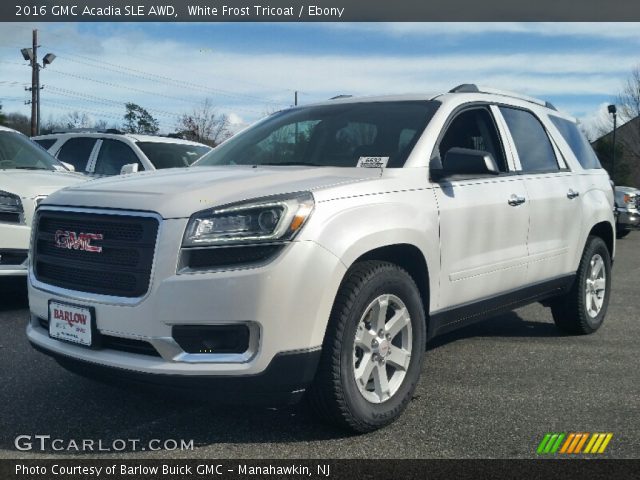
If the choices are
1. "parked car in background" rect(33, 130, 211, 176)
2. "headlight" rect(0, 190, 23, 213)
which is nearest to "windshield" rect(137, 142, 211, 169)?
"parked car in background" rect(33, 130, 211, 176)

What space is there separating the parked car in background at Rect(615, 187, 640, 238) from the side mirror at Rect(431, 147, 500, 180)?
14.0 meters

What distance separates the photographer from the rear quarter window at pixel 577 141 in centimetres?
555

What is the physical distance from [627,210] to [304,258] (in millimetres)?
15772

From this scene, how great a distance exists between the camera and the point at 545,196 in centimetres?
482

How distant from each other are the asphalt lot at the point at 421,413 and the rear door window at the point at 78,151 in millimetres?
4893

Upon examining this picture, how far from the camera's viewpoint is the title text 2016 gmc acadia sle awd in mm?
2932

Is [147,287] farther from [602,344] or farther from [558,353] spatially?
[602,344]

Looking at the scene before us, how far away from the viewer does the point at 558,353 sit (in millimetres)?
5039

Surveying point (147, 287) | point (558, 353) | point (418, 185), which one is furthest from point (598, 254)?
point (147, 287)

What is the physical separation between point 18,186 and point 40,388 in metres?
2.60

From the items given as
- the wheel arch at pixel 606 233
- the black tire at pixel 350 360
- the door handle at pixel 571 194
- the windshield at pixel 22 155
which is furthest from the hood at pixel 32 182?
the wheel arch at pixel 606 233

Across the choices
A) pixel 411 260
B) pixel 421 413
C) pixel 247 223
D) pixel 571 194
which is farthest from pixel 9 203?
pixel 571 194

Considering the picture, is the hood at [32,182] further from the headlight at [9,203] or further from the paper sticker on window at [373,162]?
the paper sticker on window at [373,162]

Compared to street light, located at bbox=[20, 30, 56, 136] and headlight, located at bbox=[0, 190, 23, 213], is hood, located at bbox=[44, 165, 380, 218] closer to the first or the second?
headlight, located at bbox=[0, 190, 23, 213]
